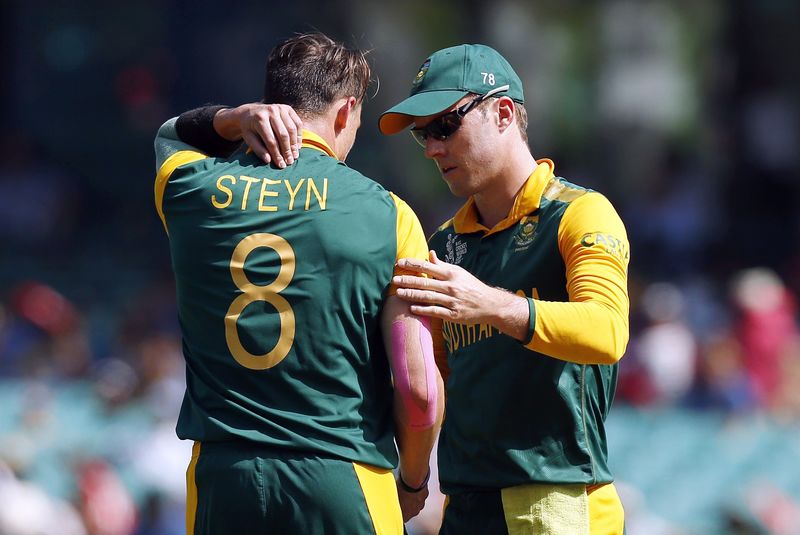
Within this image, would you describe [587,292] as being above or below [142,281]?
above

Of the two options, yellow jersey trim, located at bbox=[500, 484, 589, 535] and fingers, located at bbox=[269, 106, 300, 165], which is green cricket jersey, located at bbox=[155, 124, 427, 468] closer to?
fingers, located at bbox=[269, 106, 300, 165]

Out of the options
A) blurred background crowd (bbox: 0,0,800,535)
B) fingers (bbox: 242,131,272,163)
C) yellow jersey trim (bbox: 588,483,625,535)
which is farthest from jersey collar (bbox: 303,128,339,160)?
blurred background crowd (bbox: 0,0,800,535)

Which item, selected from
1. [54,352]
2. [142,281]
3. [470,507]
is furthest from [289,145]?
[142,281]

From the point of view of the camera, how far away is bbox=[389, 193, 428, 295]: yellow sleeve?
346 cm

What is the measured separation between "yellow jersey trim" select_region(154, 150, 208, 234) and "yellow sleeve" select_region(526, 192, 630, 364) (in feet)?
3.27

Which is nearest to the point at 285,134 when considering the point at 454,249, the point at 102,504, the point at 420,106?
the point at 420,106

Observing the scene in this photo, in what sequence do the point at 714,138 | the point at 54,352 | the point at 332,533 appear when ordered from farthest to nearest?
the point at 714,138, the point at 54,352, the point at 332,533

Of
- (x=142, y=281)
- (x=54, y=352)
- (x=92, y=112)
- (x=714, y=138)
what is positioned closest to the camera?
(x=54, y=352)

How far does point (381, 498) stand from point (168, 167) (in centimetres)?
104

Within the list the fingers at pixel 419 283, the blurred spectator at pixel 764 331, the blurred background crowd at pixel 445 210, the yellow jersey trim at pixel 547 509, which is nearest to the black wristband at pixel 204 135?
the fingers at pixel 419 283

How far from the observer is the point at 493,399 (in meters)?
3.79

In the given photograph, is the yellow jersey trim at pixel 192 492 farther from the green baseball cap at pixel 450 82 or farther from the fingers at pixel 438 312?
the green baseball cap at pixel 450 82

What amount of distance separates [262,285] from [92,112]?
11403 millimetres

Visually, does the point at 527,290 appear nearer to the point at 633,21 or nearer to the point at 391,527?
the point at 391,527
